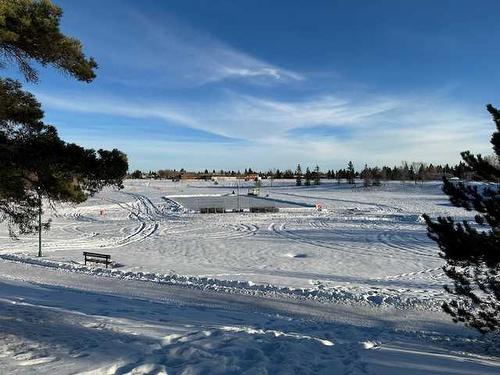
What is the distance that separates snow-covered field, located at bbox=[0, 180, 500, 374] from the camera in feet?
24.3

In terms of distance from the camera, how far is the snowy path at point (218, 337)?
23.2ft

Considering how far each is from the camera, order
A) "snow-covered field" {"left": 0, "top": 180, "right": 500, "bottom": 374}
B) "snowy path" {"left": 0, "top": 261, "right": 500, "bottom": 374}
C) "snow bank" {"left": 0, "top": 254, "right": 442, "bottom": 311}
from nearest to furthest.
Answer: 1. "snowy path" {"left": 0, "top": 261, "right": 500, "bottom": 374}
2. "snow-covered field" {"left": 0, "top": 180, "right": 500, "bottom": 374}
3. "snow bank" {"left": 0, "top": 254, "right": 442, "bottom": 311}

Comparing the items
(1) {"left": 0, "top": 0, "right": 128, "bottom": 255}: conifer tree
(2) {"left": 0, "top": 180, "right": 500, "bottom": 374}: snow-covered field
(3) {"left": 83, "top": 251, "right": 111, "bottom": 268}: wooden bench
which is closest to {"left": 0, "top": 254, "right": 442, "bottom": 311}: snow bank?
(2) {"left": 0, "top": 180, "right": 500, "bottom": 374}: snow-covered field

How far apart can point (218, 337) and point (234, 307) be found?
16.3 feet

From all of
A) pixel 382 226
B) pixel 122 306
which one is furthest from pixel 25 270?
pixel 382 226

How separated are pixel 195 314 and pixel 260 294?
4129 mm

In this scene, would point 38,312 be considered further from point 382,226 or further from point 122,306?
point 382,226

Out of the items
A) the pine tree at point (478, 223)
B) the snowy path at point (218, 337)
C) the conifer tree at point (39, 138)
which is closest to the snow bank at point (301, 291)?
the snowy path at point (218, 337)

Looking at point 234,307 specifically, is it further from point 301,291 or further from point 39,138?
point 39,138

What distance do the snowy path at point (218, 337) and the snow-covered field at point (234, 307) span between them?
32mm

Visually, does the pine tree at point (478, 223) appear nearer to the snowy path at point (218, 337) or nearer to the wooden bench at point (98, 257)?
the snowy path at point (218, 337)

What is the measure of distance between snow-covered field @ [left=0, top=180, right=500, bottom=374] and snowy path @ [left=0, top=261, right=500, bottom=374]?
0.03 m

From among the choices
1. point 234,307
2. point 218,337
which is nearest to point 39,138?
point 218,337

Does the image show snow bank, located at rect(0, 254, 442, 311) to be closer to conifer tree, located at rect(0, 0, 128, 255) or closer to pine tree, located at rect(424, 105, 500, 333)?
pine tree, located at rect(424, 105, 500, 333)
